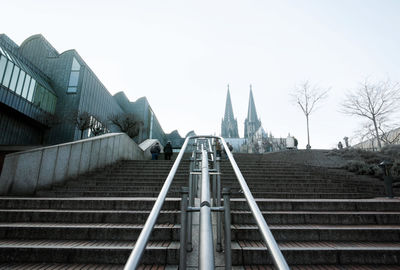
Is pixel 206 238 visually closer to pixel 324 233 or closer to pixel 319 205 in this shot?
pixel 324 233

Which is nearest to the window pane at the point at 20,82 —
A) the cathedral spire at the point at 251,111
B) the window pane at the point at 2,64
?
the window pane at the point at 2,64

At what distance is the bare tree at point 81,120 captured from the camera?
18.1 meters

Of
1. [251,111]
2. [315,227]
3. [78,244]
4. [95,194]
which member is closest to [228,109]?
[251,111]

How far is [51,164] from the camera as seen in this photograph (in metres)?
5.23

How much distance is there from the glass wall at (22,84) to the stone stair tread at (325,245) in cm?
1979

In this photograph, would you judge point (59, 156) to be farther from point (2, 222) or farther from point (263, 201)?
point (263, 201)

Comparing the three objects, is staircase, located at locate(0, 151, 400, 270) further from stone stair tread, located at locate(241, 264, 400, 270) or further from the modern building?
the modern building

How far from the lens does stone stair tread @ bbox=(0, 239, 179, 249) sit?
246 centimetres

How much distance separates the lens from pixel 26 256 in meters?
2.40

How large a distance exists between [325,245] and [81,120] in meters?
20.1

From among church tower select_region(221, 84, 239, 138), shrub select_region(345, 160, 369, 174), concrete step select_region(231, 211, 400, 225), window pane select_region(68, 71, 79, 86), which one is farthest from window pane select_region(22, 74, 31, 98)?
church tower select_region(221, 84, 239, 138)

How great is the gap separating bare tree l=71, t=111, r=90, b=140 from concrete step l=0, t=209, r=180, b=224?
16523mm

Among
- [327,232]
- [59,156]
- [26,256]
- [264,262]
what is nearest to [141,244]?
[264,262]

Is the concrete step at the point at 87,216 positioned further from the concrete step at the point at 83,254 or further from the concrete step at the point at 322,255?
the concrete step at the point at 322,255
